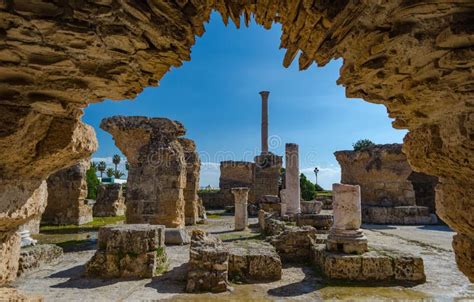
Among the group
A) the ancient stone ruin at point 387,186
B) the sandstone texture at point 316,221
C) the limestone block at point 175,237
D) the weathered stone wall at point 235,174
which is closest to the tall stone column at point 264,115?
the weathered stone wall at point 235,174

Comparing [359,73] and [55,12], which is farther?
[359,73]

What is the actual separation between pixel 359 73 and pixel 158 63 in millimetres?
1430

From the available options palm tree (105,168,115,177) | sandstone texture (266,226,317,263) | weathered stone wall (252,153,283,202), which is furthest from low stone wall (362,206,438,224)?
palm tree (105,168,115,177)

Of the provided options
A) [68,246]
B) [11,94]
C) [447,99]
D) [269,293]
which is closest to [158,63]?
[11,94]

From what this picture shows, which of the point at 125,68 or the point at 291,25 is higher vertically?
the point at 291,25

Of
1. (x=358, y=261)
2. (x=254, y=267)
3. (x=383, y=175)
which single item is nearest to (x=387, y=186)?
(x=383, y=175)

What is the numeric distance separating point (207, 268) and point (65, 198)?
11.9 m

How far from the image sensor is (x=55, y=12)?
152cm

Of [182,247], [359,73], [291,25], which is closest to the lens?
[359,73]

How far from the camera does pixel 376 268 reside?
6.43m

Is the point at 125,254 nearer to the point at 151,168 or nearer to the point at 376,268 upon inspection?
A: the point at 151,168

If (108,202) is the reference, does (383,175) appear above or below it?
above

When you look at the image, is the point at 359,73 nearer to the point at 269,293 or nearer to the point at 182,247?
the point at 269,293

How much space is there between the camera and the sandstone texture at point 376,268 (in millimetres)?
6328
